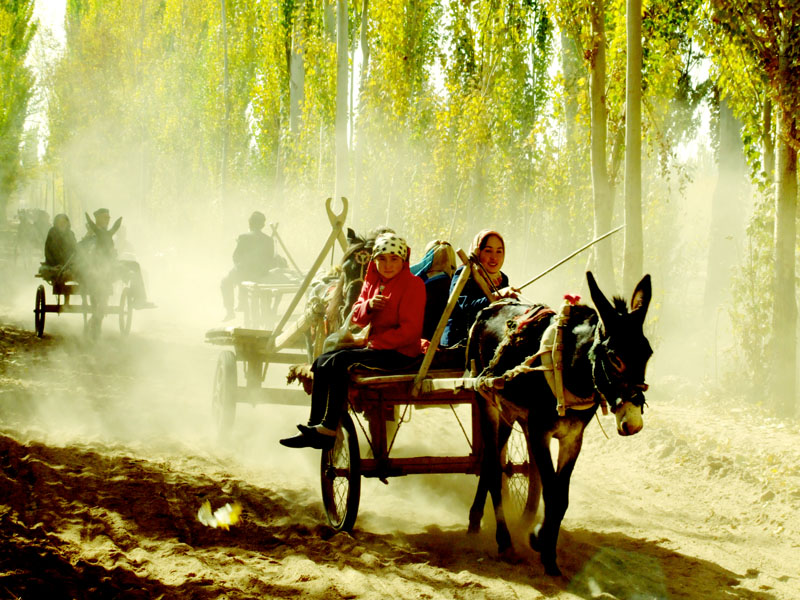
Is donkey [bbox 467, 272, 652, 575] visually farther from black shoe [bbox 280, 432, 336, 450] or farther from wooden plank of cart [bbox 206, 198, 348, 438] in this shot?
wooden plank of cart [bbox 206, 198, 348, 438]

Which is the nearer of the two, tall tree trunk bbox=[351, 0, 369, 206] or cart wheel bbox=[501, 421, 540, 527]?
cart wheel bbox=[501, 421, 540, 527]

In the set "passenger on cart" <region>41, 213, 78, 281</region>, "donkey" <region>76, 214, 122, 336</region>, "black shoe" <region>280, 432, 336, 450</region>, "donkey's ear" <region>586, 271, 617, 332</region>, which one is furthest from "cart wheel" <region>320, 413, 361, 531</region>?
"passenger on cart" <region>41, 213, 78, 281</region>

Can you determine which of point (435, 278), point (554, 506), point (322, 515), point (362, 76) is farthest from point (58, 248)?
point (554, 506)

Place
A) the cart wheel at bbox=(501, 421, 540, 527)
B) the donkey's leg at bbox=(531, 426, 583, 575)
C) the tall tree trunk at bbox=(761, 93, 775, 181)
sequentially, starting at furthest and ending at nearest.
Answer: the tall tree trunk at bbox=(761, 93, 775, 181), the cart wheel at bbox=(501, 421, 540, 527), the donkey's leg at bbox=(531, 426, 583, 575)

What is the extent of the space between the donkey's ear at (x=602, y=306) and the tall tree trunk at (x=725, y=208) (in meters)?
14.8

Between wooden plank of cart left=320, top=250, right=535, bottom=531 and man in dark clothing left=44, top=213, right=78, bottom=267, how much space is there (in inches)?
474

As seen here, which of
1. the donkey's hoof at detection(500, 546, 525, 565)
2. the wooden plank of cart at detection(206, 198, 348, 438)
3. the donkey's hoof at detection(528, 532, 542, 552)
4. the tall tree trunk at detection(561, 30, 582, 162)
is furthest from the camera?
the tall tree trunk at detection(561, 30, 582, 162)

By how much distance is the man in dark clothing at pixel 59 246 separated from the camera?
16453 mm

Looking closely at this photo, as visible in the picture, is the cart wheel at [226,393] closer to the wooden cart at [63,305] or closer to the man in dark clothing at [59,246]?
the wooden cart at [63,305]

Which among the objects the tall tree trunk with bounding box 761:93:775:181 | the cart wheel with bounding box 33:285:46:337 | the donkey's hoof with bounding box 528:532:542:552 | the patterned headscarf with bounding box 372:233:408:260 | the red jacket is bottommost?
the donkey's hoof with bounding box 528:532:542:552

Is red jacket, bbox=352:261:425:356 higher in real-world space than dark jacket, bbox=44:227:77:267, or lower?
lower

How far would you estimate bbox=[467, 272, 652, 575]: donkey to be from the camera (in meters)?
4.37

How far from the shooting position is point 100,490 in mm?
6445

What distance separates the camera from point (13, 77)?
34.3 m
